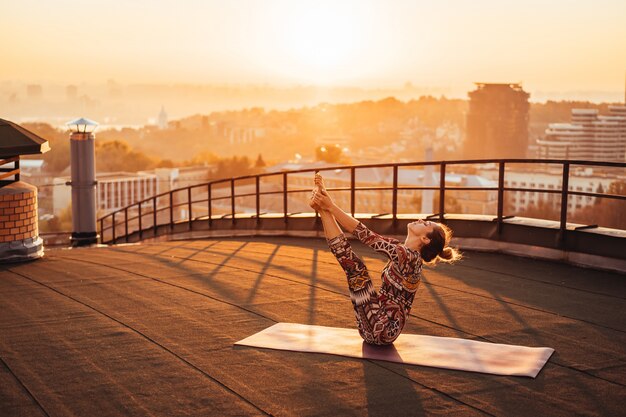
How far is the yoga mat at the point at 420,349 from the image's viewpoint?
5.19 meters

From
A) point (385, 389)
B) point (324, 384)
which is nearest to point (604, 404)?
point (385, 389)

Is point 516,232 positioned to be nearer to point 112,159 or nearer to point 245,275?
point 245,275

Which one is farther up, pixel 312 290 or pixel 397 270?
pixel 397 270

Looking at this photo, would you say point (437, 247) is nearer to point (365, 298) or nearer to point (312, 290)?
point (365, 298)

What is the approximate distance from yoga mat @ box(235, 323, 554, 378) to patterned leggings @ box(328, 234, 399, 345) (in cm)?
13

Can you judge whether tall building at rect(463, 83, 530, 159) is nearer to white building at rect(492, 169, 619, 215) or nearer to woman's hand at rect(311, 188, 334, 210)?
white building at rect(492, 169, 619, 215)

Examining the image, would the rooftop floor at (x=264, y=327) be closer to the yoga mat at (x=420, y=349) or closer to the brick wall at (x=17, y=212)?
the yoga mat at (x=420, y=349)

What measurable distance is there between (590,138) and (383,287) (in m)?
42.3

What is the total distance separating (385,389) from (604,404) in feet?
4.17

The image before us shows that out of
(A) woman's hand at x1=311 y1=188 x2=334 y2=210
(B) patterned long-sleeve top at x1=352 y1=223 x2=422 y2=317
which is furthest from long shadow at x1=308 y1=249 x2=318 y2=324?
(A) woman's hand at x1=311 y1=188 x2=334 y2=210

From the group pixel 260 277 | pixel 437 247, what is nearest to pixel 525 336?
pixel 437 247

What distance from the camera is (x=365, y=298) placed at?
5.55 m

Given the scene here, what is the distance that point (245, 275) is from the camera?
8539 mm

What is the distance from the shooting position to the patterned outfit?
18.1 feet
